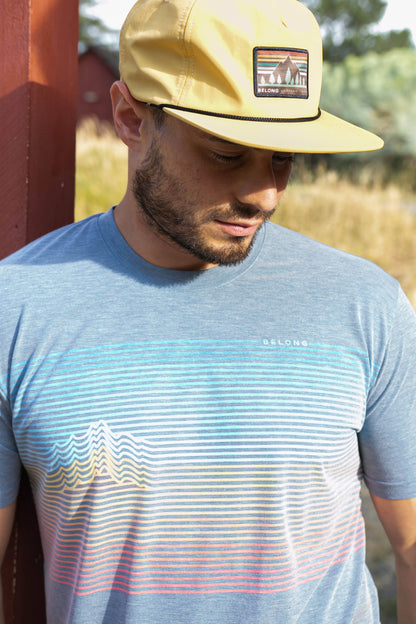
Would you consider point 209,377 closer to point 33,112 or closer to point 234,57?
point 234,57

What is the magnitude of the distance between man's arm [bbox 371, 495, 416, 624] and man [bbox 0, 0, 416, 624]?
82mm

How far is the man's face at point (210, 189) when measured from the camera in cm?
146

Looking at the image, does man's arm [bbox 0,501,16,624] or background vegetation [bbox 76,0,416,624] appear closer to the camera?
man's arm [bbox 0,501,16,624]

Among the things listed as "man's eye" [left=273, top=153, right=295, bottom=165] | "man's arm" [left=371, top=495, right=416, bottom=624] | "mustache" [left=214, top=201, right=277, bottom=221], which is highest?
"man's eye" [left=273, top=153, right=295, bottom=165]

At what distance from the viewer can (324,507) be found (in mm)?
1525

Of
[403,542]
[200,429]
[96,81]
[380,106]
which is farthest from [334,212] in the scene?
[96,81]

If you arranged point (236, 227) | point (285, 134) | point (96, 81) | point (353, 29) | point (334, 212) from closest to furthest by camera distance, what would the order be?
1. point (285, 134)
2. point (236, 227)
3. point (334, 212)
4. point (96, 81)
5. point (353, 29)

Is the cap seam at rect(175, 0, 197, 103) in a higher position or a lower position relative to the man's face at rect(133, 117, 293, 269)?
higher

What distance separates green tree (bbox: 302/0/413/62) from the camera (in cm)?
4000

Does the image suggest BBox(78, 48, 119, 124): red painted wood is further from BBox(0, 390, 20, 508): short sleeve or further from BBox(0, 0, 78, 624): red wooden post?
BBox(0, 390, 20, 508): short sleeve

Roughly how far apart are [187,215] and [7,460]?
2.25 feet

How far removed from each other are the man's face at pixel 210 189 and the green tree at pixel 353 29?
39.6 metres

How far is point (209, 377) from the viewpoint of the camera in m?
1.47

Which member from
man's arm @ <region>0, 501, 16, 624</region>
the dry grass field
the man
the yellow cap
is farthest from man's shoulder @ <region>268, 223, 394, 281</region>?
the dry grass field
